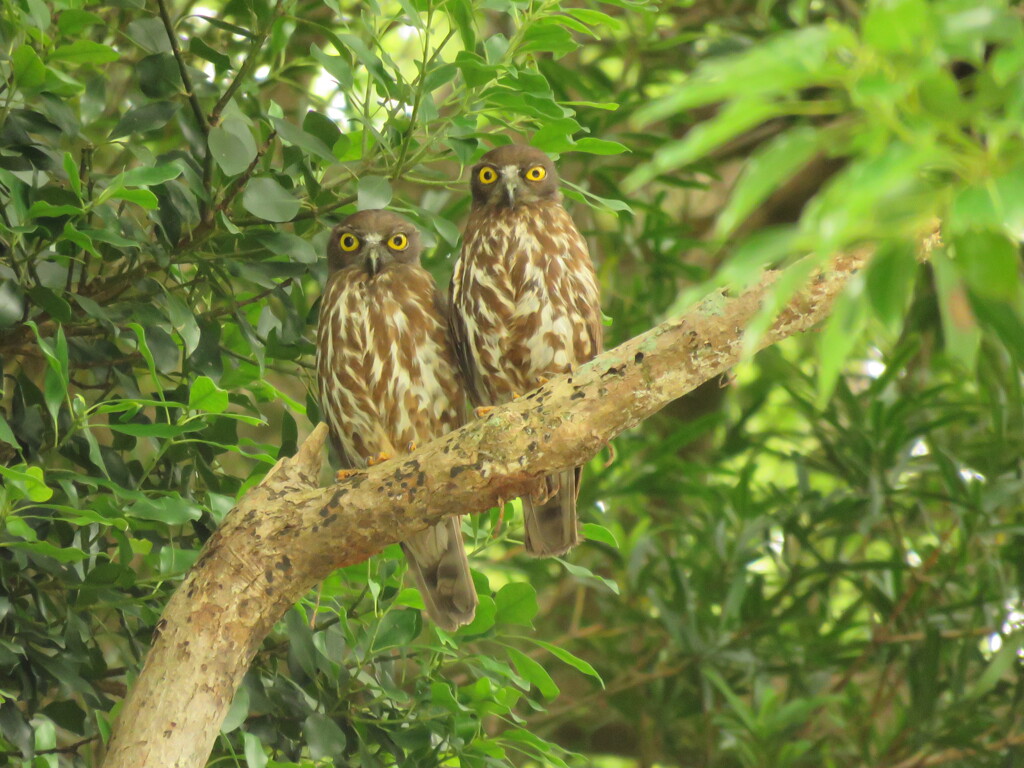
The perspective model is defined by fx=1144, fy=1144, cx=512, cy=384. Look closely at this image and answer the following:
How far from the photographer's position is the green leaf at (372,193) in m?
2.64

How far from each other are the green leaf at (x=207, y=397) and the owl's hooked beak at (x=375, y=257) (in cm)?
121

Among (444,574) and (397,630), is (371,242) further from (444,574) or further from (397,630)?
(397,630)

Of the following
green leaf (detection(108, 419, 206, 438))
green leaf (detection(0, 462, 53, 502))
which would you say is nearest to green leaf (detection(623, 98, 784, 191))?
green leaf (detection(0, 462, 53, 502))

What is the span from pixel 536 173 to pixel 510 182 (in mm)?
109

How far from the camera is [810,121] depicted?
5.30 metres

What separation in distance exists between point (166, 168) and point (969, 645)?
3.66 meters

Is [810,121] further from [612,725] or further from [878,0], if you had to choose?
[878,0]

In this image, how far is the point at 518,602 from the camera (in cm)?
290

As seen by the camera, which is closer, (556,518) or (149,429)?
(149,429)

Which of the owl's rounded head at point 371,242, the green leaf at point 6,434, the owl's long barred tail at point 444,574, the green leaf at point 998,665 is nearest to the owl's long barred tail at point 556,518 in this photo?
the owl's long barred tail at point 444,574

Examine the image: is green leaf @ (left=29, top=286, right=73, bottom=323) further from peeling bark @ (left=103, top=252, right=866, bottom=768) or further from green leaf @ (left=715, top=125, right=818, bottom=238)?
green leaf @ (left=715, top=125, right=818, bottom=238)

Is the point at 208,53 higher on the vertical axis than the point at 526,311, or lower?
higher

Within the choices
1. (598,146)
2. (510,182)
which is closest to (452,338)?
(510,182)

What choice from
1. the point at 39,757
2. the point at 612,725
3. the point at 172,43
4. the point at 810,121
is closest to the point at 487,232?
the point at 172,43
